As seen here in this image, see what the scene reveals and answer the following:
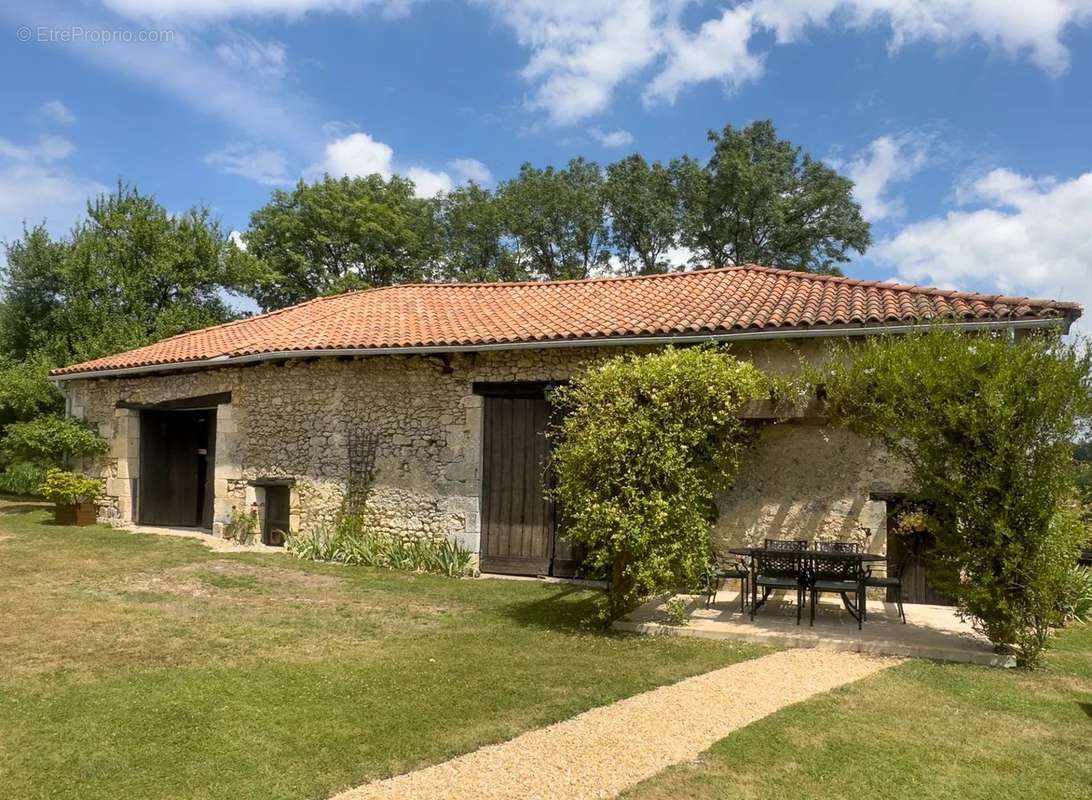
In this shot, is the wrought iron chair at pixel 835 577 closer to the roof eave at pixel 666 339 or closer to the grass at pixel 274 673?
the grass at pixel 274 673

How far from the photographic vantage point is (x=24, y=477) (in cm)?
1426

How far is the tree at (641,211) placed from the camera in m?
26.9

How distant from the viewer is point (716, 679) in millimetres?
5188

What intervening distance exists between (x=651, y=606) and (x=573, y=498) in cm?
179

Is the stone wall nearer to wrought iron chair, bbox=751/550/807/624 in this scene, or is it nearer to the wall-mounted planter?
wrought iron chair, bbox=751/550/807/624

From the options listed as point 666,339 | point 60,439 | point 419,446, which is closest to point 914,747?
point 666,339

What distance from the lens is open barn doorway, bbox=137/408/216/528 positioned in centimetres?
1336

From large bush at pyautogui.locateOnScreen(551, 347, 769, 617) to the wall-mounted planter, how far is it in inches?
401

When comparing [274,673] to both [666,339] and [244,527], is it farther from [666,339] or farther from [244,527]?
[244,527]

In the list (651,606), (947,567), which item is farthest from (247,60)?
(947,567)

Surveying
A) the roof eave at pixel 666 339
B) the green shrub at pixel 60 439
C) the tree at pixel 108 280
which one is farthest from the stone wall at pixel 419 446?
the tree at pixel 108 280

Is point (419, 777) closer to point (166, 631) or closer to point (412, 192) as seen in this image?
point (166, 631)

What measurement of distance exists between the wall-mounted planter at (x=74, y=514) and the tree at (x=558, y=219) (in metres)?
17.6

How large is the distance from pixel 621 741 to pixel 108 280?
1859cm
